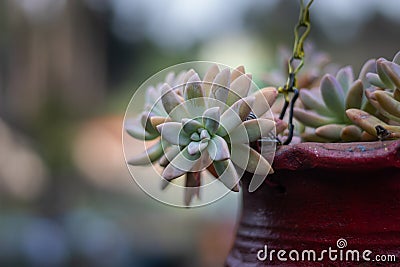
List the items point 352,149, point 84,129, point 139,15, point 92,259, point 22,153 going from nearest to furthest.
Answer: point 352,149
point 92,259
point 22,153
point 84,129
point 139,15

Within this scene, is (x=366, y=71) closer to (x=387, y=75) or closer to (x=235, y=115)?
(x=387, y=75)

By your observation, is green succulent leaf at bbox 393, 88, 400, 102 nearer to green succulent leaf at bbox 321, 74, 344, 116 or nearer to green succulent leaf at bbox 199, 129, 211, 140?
green succulent leaf at bbox 321, 74, 344, 116

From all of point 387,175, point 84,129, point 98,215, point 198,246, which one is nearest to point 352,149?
point 387,175

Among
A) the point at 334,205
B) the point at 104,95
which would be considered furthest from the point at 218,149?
the point at 104,95

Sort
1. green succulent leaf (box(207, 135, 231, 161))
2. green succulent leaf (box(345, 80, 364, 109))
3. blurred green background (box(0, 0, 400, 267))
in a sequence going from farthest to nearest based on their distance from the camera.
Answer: blurred green background (box(0, 0, 400, 267)) < green succulent leaf (box(345, 80, 364, 109)) < green succulent leaf (box(207, 135, 231, 161))

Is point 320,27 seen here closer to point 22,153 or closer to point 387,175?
point 22,153

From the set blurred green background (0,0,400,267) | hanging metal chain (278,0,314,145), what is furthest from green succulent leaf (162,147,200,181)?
blurred green background (0,0,400,267)
